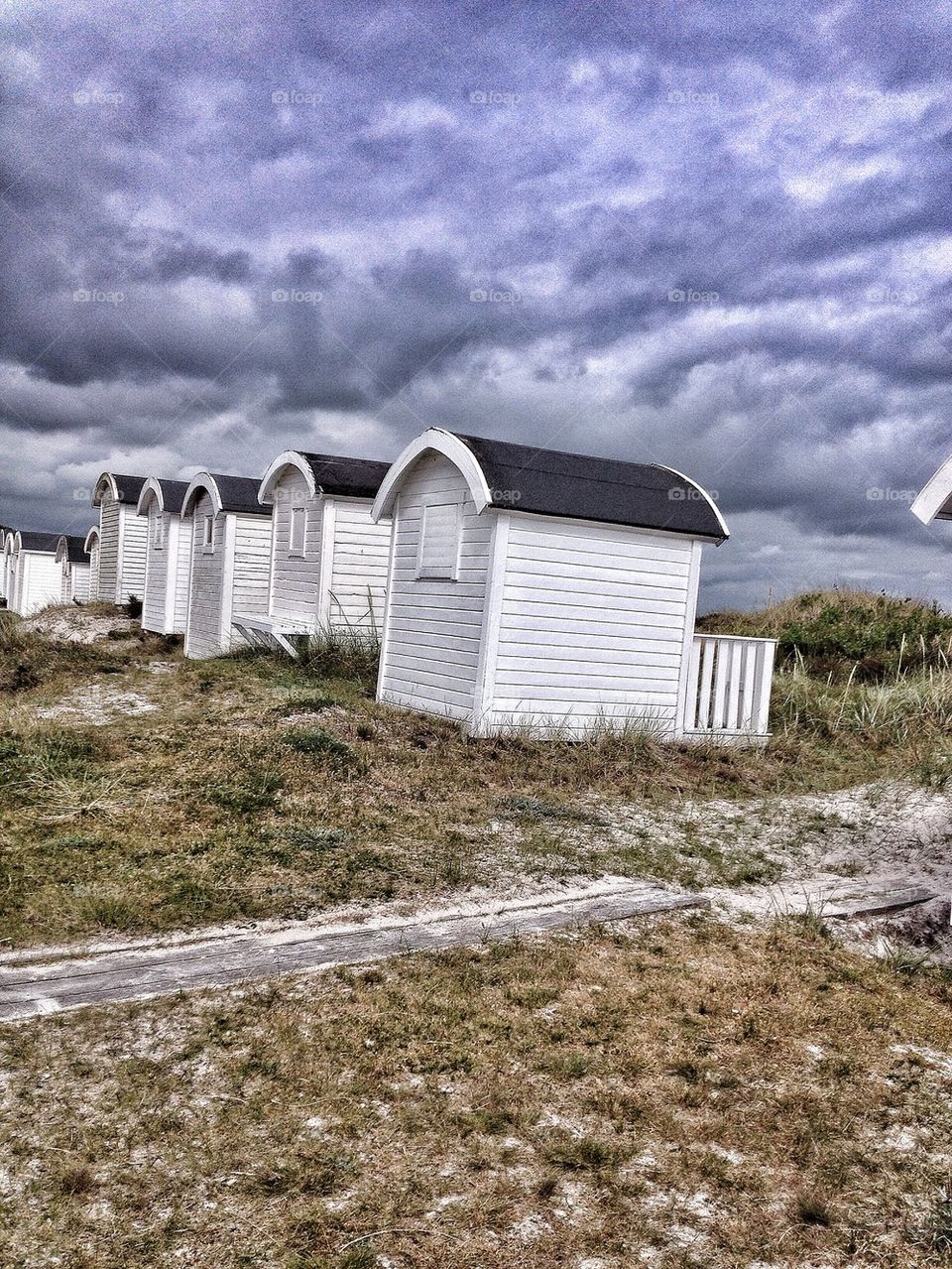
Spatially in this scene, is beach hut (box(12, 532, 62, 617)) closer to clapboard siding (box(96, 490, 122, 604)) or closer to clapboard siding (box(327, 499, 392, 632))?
clapboard siding (box(96, 490, 122, 604))

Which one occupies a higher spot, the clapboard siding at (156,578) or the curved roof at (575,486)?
the curved roof at (575,486)

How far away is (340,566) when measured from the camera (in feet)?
55.9

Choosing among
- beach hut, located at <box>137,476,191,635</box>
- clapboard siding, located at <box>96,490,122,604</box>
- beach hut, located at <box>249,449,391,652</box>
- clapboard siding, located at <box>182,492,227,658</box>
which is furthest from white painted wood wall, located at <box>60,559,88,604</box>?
beach hut, located at <box>249,449,391,652</box>

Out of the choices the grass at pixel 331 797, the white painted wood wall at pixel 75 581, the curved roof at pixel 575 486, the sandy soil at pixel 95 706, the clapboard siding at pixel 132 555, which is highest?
the curved roof at pixel 575 486

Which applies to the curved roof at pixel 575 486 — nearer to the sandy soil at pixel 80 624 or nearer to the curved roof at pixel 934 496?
the curved roof at pixel 934 496

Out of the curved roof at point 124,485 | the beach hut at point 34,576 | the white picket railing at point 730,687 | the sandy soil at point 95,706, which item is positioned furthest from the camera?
the beach hut at point 34,576

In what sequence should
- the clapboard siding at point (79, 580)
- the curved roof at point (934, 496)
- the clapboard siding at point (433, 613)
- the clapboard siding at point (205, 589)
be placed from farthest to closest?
the clapboard siding at point (79, 580) → the clapboard siding at point (205, 589) → the clapboard siding at point (433, 613) → the curved roof at point (934, 496)

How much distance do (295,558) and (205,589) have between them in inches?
185

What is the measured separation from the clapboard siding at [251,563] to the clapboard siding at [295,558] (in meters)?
0.85

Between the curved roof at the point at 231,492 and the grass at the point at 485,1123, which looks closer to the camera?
the grass at the point at 485,1123

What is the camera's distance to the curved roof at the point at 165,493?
82.3 feet

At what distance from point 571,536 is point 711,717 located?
360cm

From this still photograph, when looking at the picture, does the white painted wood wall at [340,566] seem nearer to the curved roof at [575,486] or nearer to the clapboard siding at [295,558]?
the clapboard siding at [295,558]

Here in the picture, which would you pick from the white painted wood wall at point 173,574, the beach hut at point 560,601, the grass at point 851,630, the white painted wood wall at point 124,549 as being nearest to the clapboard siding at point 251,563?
the white painted wood wall at point 173,574
